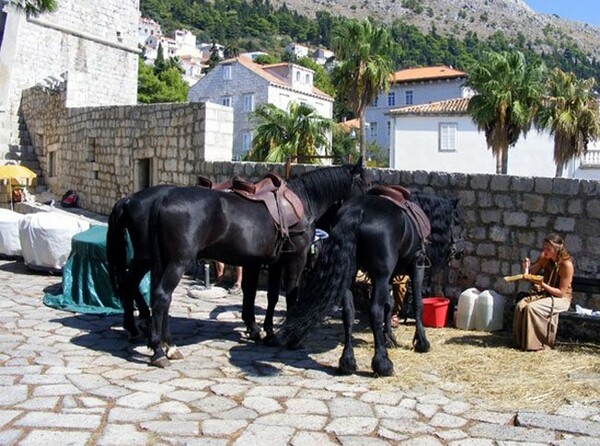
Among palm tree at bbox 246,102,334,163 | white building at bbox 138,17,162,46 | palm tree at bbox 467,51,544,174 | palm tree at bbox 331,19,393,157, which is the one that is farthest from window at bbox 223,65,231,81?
white building at bbox 138,17,162,46

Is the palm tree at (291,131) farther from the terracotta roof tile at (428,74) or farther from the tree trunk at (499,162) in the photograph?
the terracotta roof tile at (428,74)

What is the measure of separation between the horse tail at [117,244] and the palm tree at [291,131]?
16.0 meters

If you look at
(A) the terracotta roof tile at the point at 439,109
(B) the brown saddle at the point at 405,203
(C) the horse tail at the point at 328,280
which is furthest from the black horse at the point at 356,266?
(A) the terracotta roof tile at the point at 439,109

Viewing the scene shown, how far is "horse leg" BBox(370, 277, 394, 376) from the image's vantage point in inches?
223

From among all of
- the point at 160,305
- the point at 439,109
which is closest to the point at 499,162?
the point at 439,109

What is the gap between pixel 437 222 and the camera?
7.14m

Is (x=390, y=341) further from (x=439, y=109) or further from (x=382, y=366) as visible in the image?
(x=439, y=109)

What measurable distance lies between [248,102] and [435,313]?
176 feet

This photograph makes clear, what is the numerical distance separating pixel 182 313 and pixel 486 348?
376 cm

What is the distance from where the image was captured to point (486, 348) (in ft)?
22.3

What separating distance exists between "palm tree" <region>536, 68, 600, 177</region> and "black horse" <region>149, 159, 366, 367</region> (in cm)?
2777

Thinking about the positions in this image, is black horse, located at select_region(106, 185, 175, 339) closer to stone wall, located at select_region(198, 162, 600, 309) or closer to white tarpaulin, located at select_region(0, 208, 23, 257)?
stone wall, located at select_region(198, 162, 600, 309)

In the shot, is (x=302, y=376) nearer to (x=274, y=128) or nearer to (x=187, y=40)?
(x=274, y=128)

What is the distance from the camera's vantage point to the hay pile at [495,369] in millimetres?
5285
